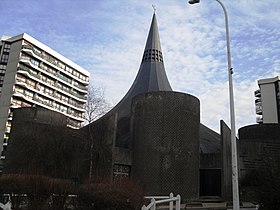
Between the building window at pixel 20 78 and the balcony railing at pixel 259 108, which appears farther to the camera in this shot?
the balcony railing at pixel 259 108

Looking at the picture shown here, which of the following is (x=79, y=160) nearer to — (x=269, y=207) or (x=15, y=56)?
(x=269, y=207)

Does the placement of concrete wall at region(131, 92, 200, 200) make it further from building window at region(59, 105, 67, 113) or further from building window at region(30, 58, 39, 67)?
building window at region(59, 105, 67, 113)

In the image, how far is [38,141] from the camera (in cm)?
2700

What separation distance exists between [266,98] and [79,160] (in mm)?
60155

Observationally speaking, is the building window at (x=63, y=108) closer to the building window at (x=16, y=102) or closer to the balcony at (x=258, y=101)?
the building window at (x=16, y=102)

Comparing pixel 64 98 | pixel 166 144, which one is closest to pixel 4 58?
pixel 64 98

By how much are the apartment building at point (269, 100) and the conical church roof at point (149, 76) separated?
125 feet

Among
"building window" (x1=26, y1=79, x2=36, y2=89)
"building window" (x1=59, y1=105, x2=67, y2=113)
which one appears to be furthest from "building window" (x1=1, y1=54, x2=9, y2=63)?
"building window" (x1=59, y1=105, x2=67, y2=113)

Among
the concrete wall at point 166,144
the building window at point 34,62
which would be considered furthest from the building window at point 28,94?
the concrete wall at point 166,144

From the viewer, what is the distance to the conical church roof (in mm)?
39938

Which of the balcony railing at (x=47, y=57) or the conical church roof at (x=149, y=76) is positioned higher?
the balcony railing at (x=47, y=57)

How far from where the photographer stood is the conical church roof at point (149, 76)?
1572 inches

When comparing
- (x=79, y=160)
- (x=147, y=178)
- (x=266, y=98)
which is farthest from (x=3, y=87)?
(x=266, y=98)

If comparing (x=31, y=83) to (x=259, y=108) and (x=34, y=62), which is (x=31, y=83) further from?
(x=259, y=108)
